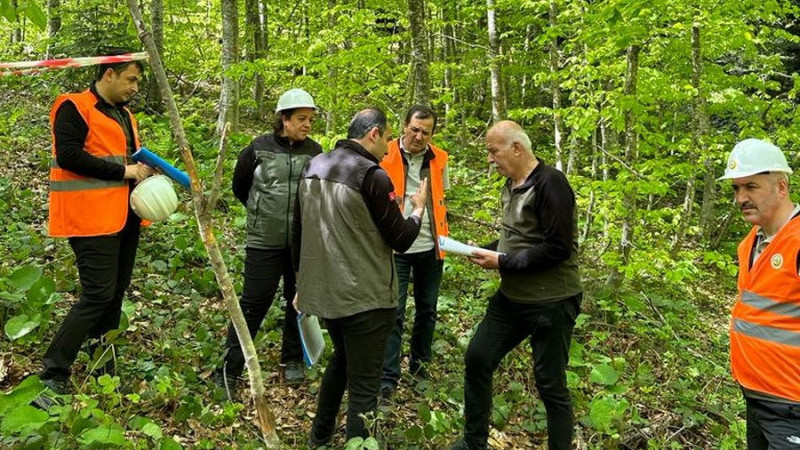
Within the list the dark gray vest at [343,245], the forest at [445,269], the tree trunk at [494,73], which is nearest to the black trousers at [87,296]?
the forest at [445,269]

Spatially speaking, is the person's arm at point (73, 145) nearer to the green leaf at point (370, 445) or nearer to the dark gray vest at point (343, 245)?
the dark gray vest at point (343, 245)

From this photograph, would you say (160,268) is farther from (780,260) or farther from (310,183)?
(780,260)

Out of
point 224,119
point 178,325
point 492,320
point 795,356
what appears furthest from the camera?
point 224,119

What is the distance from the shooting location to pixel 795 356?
261 cm

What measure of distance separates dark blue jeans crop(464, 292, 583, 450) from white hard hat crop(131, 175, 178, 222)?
2148 mm

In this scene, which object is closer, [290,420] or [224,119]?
[290,420]

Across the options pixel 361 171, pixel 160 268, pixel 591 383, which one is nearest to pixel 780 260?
pixel 361 171

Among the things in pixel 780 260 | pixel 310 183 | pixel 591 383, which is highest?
pixel 310 183

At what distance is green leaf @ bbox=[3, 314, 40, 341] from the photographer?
12.3 ft

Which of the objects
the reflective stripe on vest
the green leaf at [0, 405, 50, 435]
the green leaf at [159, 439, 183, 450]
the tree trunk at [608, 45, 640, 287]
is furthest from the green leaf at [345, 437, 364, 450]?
the tree trunk at [608, 45, 640, 287]

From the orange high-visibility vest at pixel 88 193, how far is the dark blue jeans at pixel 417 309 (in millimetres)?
2079

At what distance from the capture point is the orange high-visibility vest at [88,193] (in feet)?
11.7

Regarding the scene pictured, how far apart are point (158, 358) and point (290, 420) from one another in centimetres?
119

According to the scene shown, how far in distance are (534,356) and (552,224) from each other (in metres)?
0.86
